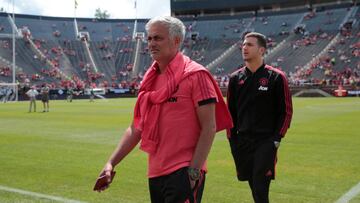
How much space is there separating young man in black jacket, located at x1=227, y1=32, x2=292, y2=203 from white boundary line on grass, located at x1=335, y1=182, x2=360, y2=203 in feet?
7.79

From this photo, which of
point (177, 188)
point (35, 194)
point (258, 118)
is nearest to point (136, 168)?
point (35, 194)

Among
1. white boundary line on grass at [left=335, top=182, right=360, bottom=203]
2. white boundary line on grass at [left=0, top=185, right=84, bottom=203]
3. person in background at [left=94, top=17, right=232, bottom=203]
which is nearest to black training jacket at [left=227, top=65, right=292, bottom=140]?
person in background at [left=94, top=17, right=232, bottom=203]

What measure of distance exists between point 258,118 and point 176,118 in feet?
7.08

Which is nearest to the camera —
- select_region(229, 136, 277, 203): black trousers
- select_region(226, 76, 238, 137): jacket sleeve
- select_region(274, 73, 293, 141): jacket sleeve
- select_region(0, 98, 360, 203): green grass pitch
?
select_region(229, 136, 277, 203): black trousers

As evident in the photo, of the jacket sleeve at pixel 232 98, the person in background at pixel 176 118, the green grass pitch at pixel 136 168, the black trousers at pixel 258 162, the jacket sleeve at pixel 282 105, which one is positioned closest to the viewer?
the person in background at pixel 176 118

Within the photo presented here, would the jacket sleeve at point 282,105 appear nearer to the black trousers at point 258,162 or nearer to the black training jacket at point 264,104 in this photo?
the black training jacket at point 264,104

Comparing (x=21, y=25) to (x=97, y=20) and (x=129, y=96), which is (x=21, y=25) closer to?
(x=97, y=20)

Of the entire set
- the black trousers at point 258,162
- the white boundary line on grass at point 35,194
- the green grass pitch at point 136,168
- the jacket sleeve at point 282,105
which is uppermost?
the jacket sleeve at point 282,105

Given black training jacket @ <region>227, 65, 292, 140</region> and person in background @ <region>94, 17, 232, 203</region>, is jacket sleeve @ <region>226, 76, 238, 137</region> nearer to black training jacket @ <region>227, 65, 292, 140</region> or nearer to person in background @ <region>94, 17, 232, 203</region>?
black training jacket @ <region>227, 65, 292, 140</region>

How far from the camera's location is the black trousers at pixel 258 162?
Result: 5.40 metres

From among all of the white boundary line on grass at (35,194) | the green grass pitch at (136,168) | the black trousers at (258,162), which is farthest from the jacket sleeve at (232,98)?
the white boundary line on grass at (35,194)

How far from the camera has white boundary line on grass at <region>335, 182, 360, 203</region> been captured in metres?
7.33

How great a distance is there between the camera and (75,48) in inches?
3093

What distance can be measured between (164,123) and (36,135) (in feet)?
46.2
